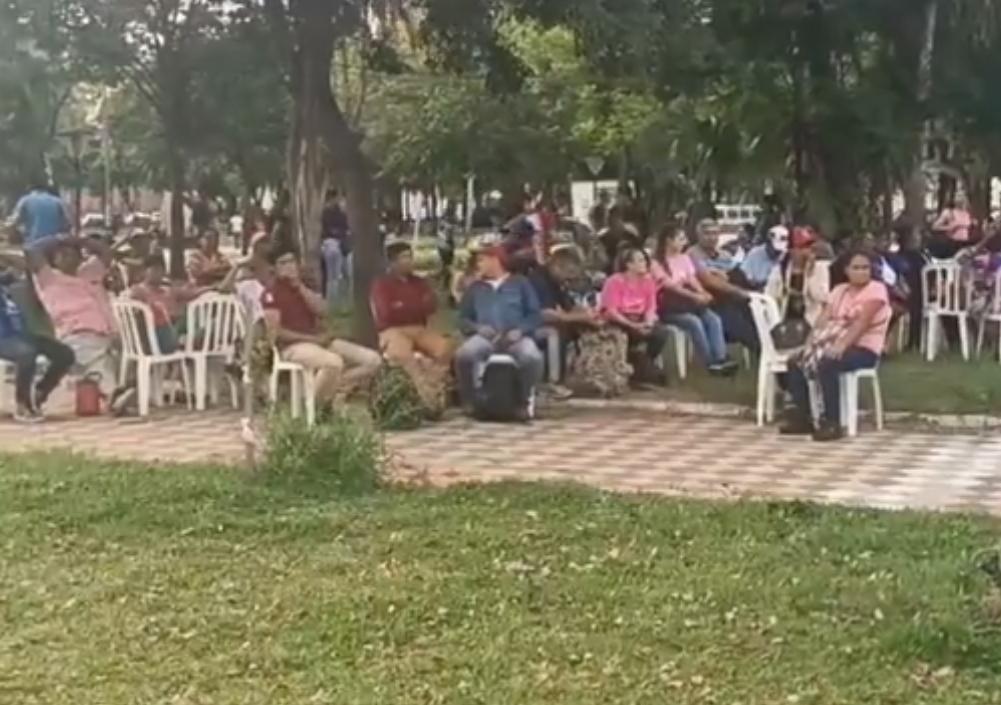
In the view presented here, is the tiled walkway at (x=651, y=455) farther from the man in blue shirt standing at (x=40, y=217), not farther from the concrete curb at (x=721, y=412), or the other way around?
the man in blue shirt standing at (x=40, y=217)

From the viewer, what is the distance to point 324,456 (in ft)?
26.2

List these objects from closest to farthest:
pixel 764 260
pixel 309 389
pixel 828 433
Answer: pixel 828 433, pixel 309 389, pixel 764 260

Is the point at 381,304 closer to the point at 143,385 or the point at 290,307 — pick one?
the point at 290,307

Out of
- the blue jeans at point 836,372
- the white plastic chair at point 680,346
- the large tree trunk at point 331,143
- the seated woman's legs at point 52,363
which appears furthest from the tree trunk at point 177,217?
the blue jeans at point 836,372

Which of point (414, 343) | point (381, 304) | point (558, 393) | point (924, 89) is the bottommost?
point (558, 393)

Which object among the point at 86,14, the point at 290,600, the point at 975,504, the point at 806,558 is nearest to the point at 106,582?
the point at 290,600

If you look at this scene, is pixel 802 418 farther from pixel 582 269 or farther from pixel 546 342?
pixel 582 269

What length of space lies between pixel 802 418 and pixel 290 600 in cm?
499

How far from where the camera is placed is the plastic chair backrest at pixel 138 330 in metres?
11.5

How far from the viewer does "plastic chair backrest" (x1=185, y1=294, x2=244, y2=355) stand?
11.9 metres

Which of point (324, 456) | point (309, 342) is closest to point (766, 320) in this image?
point (309, 342)

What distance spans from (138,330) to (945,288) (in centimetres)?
682

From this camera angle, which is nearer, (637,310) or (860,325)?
(860,325)

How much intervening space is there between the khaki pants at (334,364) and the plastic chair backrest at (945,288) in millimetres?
5571
